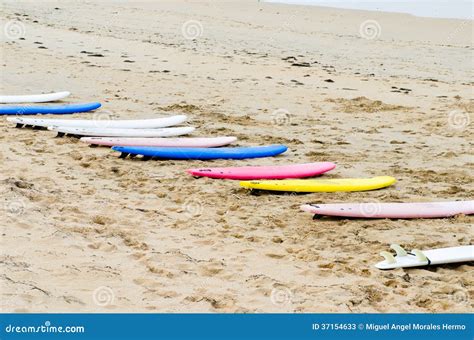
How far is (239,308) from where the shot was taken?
12.0 feet

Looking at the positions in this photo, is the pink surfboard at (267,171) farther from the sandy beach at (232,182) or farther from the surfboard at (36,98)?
the surfboard at (36,98)

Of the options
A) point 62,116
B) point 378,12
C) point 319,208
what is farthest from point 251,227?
point 378,12

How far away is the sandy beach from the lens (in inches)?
153

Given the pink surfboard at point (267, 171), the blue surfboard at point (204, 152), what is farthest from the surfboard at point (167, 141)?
the pink surfboard at point (267, 171)

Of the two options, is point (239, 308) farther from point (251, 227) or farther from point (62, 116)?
point (62, 116)

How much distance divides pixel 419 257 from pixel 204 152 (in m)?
3.01

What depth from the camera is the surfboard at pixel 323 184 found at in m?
5.75

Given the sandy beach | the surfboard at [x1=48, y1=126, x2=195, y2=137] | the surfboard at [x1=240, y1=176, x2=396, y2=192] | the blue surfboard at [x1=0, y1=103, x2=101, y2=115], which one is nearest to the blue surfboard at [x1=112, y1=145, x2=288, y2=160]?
the sandy beach

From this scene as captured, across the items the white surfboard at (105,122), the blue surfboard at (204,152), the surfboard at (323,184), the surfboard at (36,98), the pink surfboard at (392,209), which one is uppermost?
the pink surfboard at (392,209)

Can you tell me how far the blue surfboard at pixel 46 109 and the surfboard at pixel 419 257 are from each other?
17.2ft

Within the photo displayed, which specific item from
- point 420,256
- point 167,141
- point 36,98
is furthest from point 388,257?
point 36,98

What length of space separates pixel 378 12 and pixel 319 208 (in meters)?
17.3

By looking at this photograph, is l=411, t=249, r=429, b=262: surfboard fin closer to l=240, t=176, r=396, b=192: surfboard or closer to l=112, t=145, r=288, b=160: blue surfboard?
l=240, t=176, r=396, b=192: surfboard

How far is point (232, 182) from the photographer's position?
6.05 meters
